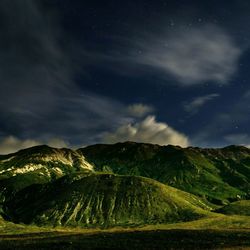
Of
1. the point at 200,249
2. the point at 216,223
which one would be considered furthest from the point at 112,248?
the point at 216,223

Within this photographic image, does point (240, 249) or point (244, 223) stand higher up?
point (244, 223)

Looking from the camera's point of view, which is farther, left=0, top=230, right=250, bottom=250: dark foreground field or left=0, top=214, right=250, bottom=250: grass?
left=0, top=214, right=250, bottom=250: grass

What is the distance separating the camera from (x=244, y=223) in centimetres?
19625

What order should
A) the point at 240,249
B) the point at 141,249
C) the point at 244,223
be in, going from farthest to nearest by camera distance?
1. the point at 244,223
2. the point at 141,249
3. the point at 240,249

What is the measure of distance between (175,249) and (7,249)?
37351mm

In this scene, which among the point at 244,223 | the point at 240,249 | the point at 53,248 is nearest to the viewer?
the point at 240,249

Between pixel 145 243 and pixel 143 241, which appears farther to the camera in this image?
pixel 143 241

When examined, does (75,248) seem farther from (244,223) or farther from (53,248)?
(244,223)

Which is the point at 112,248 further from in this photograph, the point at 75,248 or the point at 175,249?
the point at 175,249

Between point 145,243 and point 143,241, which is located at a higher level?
point 143,241

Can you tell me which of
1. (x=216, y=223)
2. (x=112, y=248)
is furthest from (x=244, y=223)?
(x=112, y=248)

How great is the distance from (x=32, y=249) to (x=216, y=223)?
437 feet

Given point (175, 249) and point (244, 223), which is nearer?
point (175, 249)

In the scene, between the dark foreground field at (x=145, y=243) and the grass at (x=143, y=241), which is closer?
the dark foreground field at (x=145, y=243)
